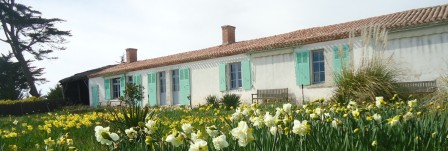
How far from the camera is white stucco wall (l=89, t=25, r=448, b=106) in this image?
10.8 metres

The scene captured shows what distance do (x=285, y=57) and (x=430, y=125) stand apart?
11428 mm

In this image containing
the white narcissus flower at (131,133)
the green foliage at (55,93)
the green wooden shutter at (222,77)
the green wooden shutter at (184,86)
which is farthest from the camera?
the green foliage at (55,93)

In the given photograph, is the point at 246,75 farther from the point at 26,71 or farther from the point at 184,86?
the point at 26,71

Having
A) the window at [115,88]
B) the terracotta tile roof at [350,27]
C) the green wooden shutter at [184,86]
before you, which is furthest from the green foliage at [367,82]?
the window at [115,88]

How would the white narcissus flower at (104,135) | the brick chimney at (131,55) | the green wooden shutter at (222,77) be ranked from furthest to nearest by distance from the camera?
the brick chimney at (131,55) < the green wooden shutter at (222,77) < the white narcissus flower at (104,135)

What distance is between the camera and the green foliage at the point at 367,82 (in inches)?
308

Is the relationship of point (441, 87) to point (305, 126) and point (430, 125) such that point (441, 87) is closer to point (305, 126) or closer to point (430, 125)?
point (430, 125)

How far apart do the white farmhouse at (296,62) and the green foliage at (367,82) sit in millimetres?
319

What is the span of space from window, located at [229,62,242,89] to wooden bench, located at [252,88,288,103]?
139 centimetres

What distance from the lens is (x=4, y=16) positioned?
1075 inches

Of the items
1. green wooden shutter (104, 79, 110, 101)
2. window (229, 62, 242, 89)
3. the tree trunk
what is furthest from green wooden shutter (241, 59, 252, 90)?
the tree trunk

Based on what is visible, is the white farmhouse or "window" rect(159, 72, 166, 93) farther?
"window" rect(159, 72, 166, 93)

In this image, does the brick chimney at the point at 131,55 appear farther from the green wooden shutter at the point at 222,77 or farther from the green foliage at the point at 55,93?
the green wooden shutter at the point at 222,77

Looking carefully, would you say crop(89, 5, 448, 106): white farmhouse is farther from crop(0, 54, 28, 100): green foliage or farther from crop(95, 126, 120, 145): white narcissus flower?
crop(0, 54, 28, 100): green foliage
